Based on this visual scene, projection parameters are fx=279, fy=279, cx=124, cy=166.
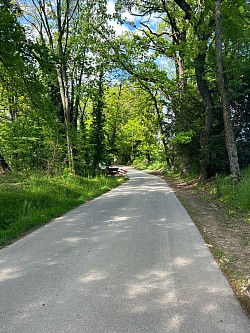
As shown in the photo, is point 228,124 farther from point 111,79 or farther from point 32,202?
point 111,79

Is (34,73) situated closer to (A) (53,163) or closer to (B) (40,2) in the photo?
(A) (53,163)

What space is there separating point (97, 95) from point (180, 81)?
597cm

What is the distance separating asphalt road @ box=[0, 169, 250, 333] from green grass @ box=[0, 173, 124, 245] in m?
0.62

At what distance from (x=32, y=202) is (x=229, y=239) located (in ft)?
19.0

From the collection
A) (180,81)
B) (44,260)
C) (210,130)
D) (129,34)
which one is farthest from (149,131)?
(44,260)

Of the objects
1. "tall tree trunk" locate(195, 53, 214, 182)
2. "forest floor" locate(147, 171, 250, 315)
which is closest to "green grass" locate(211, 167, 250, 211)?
"forest floor" locate(147, 171, 250, 315)

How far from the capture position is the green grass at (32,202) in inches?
265

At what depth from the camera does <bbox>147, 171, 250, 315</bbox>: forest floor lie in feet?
12.4

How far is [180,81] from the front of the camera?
19.8 meters

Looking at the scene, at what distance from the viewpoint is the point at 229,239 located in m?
5.80

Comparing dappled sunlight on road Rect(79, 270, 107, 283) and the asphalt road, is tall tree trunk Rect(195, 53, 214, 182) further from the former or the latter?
dappled sunlight on road Rect(79, 270, 107, 283)

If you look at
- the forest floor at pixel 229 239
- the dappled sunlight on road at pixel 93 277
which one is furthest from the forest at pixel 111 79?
the dappled sunlight on road at pixel 93 277

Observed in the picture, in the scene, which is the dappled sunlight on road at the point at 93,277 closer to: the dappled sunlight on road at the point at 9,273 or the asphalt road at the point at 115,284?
the asphalt road at the point at 115,284

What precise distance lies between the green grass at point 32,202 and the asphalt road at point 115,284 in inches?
24.5
